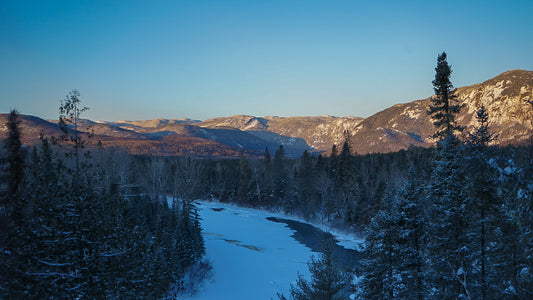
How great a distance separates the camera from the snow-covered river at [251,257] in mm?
22016

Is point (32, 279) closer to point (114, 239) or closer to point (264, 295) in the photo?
point (114, 239)

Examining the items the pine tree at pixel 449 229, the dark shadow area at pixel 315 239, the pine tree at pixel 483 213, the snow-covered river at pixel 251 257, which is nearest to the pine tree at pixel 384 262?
the pine tree at pixel 449 229

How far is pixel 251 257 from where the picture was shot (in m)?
29.7

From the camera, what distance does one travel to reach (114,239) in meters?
8.20

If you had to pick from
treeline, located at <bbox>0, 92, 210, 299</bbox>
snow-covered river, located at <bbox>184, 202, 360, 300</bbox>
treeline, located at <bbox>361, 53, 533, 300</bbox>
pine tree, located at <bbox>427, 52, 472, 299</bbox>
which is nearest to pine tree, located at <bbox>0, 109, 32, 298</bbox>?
treeline, located at <bbox>0, 92, 210, 299</bbox>

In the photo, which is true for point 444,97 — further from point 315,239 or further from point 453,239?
point 315,239

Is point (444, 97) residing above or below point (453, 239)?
above

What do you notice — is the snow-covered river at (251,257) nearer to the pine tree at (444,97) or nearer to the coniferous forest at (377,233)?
the coniferous forest at (377,233)

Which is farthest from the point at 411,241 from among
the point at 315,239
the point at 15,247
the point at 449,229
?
the point at 315,239

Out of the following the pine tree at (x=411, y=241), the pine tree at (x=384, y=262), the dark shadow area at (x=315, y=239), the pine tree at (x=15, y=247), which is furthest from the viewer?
the dark shadow area at (x=315, y=239)

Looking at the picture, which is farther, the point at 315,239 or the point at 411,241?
the point at 315,239

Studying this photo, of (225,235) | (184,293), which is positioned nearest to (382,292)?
(184,293)

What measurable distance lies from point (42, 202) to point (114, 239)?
202 cm

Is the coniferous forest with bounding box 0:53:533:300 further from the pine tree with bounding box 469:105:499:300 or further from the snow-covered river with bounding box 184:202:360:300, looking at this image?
Result: the snow-covered river with bounding box 184:202:360:300
